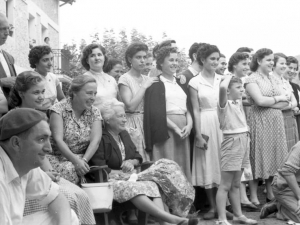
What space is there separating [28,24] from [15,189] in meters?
18.7

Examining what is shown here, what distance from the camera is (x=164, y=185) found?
627 centimetres

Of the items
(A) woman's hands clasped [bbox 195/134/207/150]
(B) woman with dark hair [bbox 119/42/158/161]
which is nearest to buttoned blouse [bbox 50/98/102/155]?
(B) woman with dark hair [bbox 119/42/158/161]

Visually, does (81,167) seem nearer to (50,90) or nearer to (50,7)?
(50,90)

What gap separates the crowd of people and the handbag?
22 cm

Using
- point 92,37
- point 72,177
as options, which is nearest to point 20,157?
point 72,177

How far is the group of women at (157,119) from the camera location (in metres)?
5.94

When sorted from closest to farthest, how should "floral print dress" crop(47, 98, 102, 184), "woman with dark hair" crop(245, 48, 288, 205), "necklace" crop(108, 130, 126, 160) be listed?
"floral print dress" crop(47, 98, 102, 184) < "necklace" crop(108, 130, 126, 160) < "woman with dark hair" crop(245, 48, 288, 205)

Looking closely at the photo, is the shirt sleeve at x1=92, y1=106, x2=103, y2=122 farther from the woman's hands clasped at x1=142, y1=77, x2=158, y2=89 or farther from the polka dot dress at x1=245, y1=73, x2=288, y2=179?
the polka dot dress at x1=245, y1=73, x2=288, y2=179

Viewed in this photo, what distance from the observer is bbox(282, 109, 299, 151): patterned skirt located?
8.67 m

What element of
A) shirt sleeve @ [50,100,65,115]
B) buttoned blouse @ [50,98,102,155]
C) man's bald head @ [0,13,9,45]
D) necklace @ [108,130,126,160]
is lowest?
necklace @ [108,130,126,160]

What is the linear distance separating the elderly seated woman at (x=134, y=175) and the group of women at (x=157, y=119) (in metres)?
0.01

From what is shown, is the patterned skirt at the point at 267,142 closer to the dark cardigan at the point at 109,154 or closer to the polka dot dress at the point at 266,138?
the polka dot dress at the point at 266,138

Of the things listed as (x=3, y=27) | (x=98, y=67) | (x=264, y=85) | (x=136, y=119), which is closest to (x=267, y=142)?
(x=264, y=85)

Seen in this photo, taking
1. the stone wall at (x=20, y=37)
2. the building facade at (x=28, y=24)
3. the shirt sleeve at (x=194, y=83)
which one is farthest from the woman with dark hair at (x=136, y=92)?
the stone wall at (x=20, y=37)
